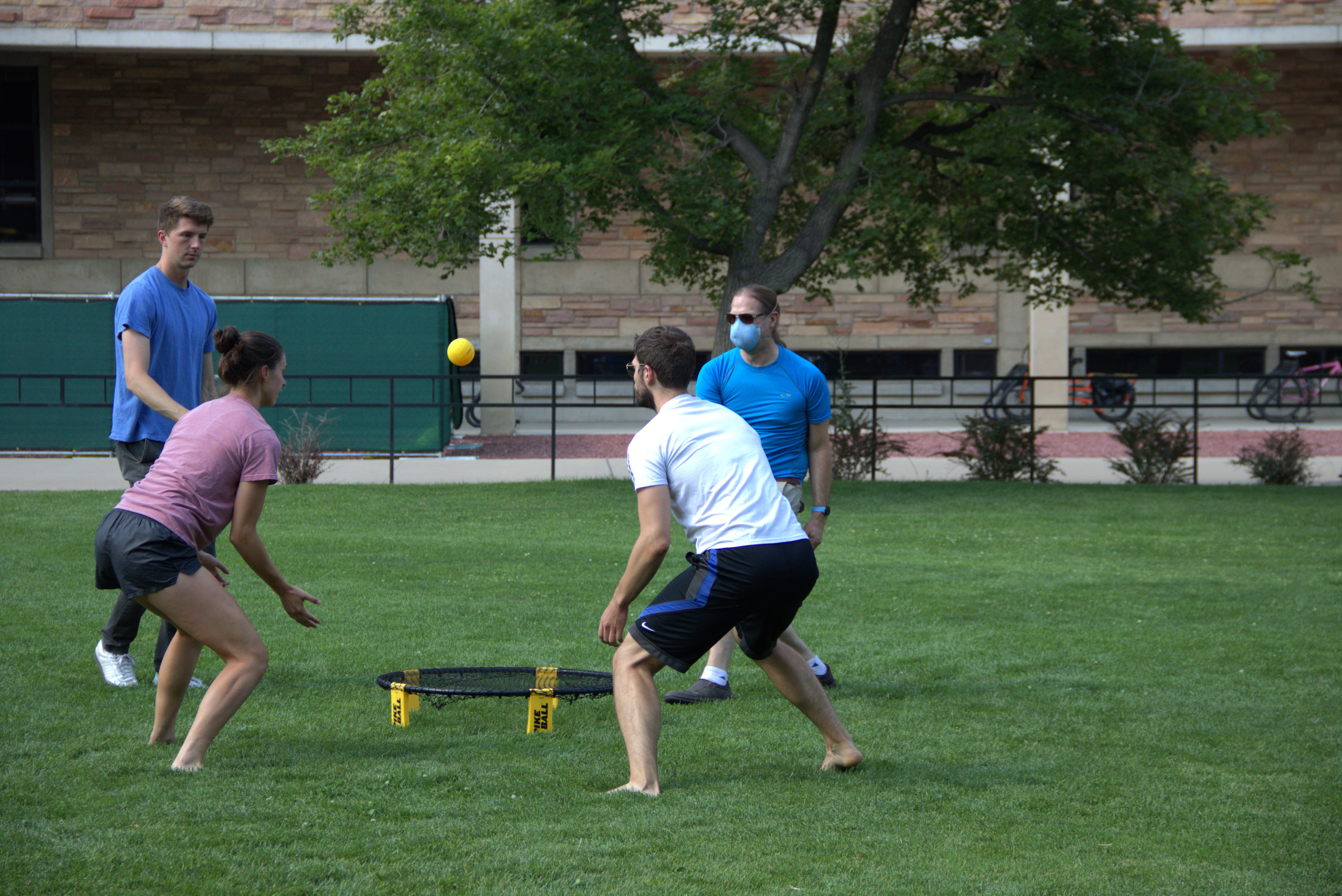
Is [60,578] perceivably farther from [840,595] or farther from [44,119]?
[44,119]

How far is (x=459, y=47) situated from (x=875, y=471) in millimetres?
6955

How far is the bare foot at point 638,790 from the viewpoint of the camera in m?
3.93

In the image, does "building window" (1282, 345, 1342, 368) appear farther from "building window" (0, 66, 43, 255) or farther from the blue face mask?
"building window" (0, 66, 43, 255)

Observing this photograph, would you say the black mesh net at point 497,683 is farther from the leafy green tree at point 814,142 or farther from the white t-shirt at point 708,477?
the leafy green tree at point 814,142

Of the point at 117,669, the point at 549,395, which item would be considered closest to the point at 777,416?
the point at 117,669

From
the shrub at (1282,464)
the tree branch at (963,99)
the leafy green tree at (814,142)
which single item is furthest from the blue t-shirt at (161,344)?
the shrub at (1282,464)

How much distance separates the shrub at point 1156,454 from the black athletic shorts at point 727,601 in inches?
458

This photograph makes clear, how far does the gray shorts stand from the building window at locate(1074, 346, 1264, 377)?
71.4 feet

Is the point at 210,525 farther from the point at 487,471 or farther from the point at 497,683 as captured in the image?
the point at 487,471

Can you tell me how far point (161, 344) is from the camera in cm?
502

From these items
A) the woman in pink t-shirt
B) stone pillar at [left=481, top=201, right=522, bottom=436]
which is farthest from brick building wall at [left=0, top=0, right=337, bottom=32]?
the woman in pink t-shirt

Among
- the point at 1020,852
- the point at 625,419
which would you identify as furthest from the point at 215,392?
the point at 625,419

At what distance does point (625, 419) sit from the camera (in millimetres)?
23844

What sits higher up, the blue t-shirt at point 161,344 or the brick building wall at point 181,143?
the brick building wall at point 181,143
